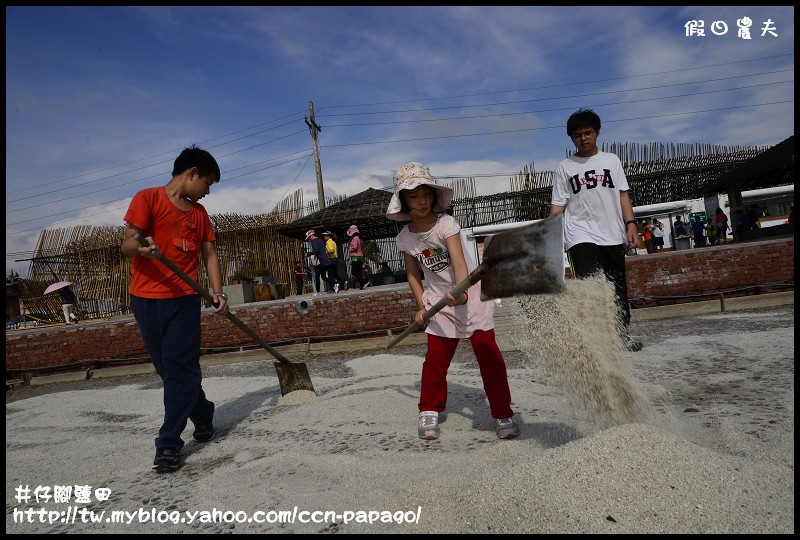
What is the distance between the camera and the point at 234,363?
6273 mm

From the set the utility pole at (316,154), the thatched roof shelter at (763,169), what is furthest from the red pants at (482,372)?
the utility pole at (316,154)

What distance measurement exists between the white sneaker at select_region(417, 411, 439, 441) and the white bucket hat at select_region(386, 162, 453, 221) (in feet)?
3.35

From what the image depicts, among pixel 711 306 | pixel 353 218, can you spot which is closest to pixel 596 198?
pixel 711 306

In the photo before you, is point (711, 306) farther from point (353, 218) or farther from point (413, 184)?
point (353, 218)

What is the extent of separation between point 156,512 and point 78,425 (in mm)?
2223

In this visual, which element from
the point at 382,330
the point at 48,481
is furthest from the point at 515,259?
the point at 382,330

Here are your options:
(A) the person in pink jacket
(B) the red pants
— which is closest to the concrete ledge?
(B) the red pants

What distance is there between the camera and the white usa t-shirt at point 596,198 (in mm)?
3443

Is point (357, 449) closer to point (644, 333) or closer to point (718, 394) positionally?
point (718, 394)

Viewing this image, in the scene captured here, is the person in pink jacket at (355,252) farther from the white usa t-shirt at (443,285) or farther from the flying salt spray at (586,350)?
the flying salt spray at (586,350)

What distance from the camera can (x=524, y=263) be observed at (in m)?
2.12

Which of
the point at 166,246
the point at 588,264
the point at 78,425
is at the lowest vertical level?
the point at 78,425

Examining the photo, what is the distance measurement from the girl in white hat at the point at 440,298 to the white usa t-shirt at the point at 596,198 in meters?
1.15

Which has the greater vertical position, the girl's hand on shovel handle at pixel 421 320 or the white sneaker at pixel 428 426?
the girl's hand on shovel handle at pixel 421 320
